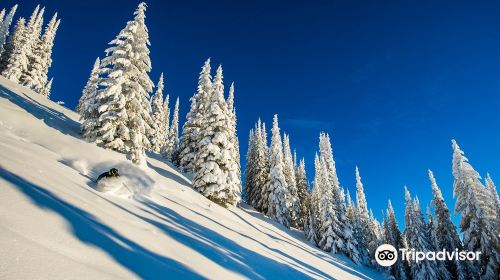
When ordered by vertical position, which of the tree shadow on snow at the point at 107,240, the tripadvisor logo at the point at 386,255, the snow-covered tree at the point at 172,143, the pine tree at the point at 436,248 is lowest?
the tree shadow on snow at the point at 107,240

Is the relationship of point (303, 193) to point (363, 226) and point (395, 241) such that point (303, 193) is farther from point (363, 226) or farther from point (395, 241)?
point (395, 241)

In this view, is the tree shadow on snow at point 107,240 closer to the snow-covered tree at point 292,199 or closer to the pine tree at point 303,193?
the snow-covered tree at point 292,199

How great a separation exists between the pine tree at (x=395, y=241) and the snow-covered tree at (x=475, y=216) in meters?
12.1

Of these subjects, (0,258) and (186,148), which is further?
(186,148)

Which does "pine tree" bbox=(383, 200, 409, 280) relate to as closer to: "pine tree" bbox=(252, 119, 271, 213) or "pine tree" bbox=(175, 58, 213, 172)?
"pine tree" bbox=(252, 119, 271, 213)

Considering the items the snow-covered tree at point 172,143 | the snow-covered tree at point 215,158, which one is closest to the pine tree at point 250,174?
the snow-covered tree at point 172,143

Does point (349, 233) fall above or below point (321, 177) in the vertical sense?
below

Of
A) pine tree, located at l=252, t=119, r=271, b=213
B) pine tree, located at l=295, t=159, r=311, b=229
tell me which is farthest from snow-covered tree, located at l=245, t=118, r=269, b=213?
pine tree, located at l=295, t=159, r=311, b=229

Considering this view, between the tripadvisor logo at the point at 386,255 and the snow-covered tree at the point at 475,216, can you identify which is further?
the snow-covered tree at the point at 475,216

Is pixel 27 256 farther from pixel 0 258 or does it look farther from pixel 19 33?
pixel 19 33

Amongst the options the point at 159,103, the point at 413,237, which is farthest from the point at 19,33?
the point at 413,237

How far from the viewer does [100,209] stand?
7.71 m

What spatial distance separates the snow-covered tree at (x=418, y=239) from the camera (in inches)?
1609

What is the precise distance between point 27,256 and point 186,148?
37.6 metres
